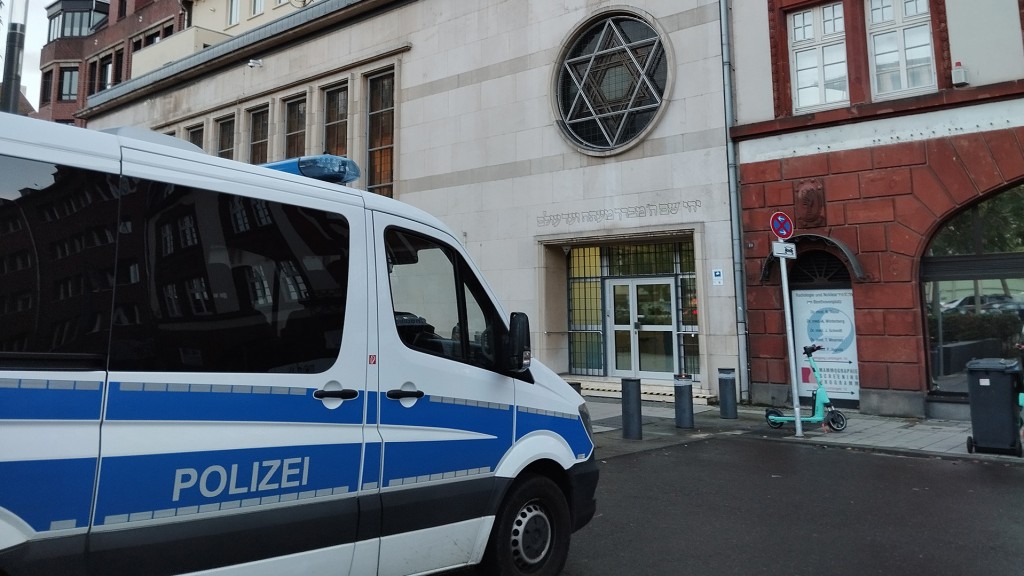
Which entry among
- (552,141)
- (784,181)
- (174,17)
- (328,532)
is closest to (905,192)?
(784,181)

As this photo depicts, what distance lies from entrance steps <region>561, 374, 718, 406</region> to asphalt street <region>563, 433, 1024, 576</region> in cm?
458

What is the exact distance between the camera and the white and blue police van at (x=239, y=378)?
238 cm

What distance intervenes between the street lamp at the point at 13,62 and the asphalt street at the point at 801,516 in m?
6.88

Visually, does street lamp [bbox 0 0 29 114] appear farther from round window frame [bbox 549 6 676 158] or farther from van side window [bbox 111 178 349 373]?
round window frame [bbox 549 6 676 158]

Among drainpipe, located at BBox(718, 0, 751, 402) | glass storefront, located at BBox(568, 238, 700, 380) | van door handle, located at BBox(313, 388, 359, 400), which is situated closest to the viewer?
van door handle, located at BBox(313, 388, 359, 400)

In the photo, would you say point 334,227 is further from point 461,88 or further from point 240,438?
point 461,88

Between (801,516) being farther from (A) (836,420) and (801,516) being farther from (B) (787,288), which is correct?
(B) (787,288)

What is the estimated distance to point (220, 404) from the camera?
277cm

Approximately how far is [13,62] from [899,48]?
13057 millimetres

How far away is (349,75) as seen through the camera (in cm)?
2011

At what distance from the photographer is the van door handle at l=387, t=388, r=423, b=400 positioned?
342cm

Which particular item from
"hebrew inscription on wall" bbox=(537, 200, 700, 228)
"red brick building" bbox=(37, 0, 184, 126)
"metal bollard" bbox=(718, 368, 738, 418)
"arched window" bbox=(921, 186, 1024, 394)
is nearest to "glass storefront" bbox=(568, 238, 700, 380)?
"hebrew inscription on wall" bbox=(537, 200, 700, 228)

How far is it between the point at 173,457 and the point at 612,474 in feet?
18.8

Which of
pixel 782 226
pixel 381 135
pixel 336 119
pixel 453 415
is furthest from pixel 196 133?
pixel 453 415
